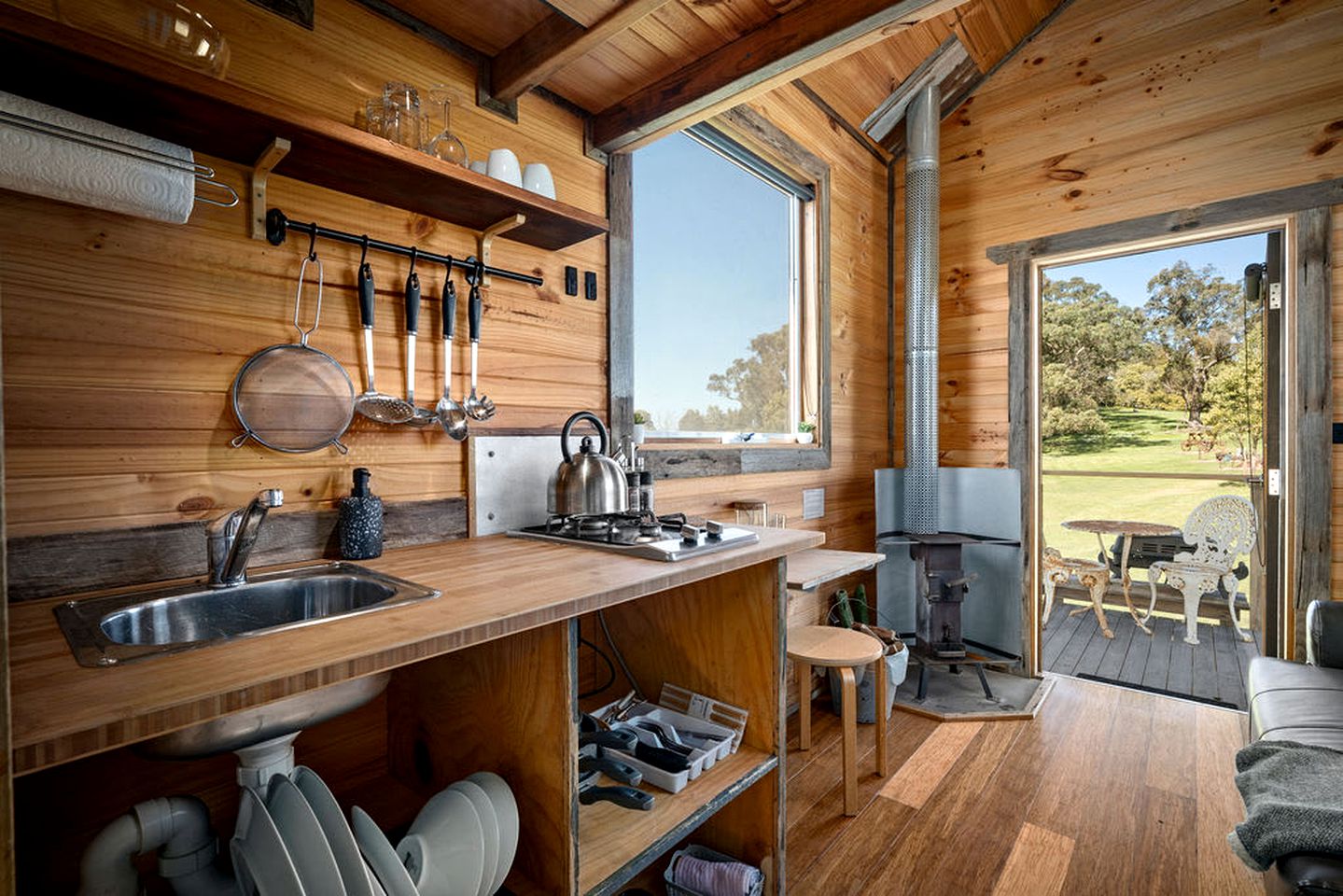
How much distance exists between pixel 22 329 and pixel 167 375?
0.19 m

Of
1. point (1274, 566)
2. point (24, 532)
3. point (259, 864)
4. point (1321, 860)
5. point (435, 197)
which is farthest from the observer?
point (1274, 566)

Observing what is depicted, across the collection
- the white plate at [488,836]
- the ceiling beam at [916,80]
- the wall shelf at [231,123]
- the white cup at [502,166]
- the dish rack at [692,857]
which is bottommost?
the dish rack at [692,857]

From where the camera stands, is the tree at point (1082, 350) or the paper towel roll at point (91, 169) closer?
the paper towel roll at point (91, 169)

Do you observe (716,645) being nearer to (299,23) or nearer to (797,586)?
(797,586)

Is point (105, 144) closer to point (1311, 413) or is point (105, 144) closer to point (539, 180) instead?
point (539, 180)

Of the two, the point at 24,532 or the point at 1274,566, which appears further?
the point at 1274,566

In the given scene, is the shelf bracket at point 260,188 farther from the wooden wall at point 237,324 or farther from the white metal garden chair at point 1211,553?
the white metal garden chair at point 1211,553

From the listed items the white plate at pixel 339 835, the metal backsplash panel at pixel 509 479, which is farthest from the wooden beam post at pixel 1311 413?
the white plate at pixel 339 835

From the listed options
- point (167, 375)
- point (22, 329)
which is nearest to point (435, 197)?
point (167, 375)

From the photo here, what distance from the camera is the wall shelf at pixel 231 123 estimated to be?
2.87 ft

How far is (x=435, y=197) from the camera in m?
1.41

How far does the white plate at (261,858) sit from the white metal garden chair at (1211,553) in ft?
15.5

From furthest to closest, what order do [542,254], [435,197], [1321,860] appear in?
[542,254], [435,197], [1321,860]

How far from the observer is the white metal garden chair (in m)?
3.85
